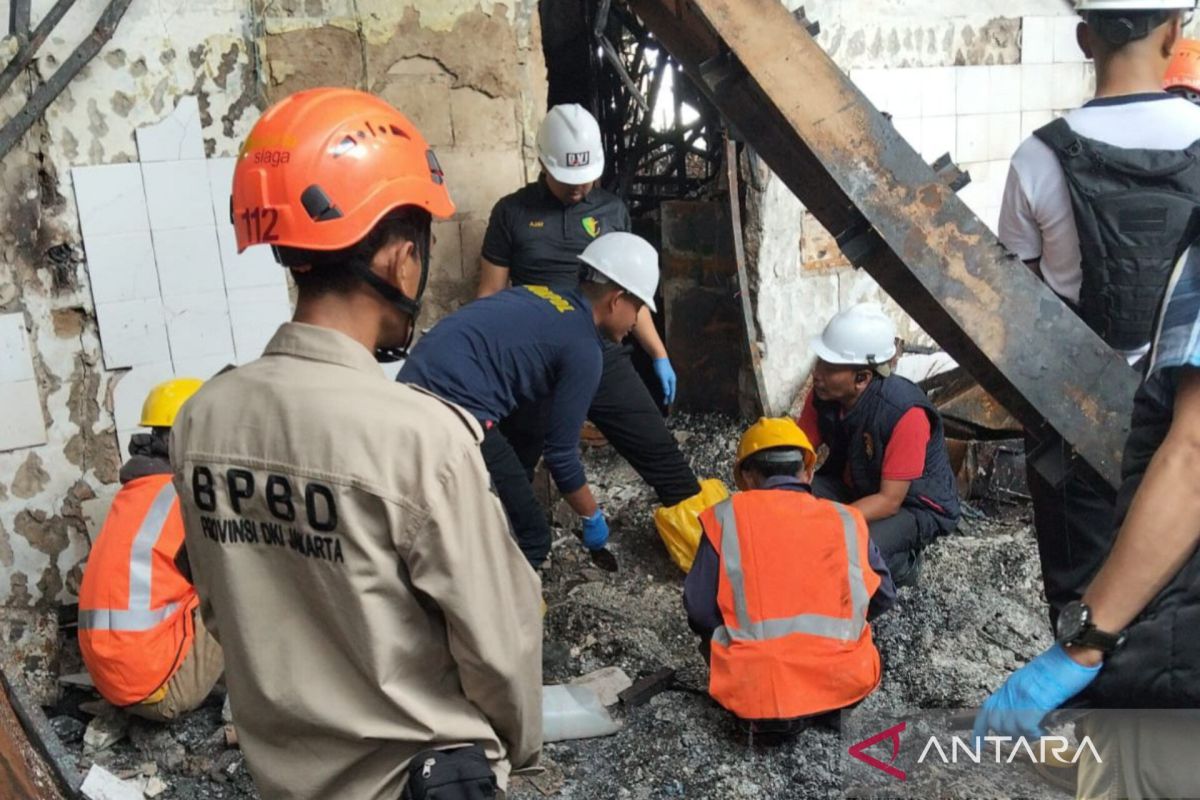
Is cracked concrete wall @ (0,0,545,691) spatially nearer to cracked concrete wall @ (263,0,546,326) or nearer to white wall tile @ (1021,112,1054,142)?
cracked concrete wall @ (263,0,546,326)

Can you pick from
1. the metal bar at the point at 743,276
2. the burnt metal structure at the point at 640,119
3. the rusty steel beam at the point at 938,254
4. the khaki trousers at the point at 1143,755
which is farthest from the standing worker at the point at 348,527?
the burnt metal structure at the point at 640,119

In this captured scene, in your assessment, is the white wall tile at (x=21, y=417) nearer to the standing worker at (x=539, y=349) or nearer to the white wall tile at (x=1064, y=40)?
the standing worker at (x=539, y=349)

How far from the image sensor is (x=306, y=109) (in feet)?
5.41

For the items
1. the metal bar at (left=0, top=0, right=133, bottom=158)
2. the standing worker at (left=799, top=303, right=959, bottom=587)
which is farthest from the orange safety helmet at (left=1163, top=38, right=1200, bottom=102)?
the metal bar at (left=0, top=0, right=133, bottom=158)

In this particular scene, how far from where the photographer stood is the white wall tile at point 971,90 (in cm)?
606

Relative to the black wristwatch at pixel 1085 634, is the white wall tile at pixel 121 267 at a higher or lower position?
higher

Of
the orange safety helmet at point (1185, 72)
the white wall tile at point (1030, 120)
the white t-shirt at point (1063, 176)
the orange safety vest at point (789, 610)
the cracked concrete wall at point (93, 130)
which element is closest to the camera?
the white t-shirt at point (1063, 176)

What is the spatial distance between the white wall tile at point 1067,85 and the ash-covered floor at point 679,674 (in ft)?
10.7

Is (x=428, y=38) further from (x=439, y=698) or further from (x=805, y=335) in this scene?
(x=439, y=698)

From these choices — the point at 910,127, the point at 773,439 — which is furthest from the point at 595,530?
the point at 910,127

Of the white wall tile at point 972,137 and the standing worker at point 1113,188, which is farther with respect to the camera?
the white wall tile at point 972,137

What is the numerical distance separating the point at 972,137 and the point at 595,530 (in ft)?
12.7

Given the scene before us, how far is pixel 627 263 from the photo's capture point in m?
3.60

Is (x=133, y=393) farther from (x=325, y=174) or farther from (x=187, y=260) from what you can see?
(x=325, y=174)
